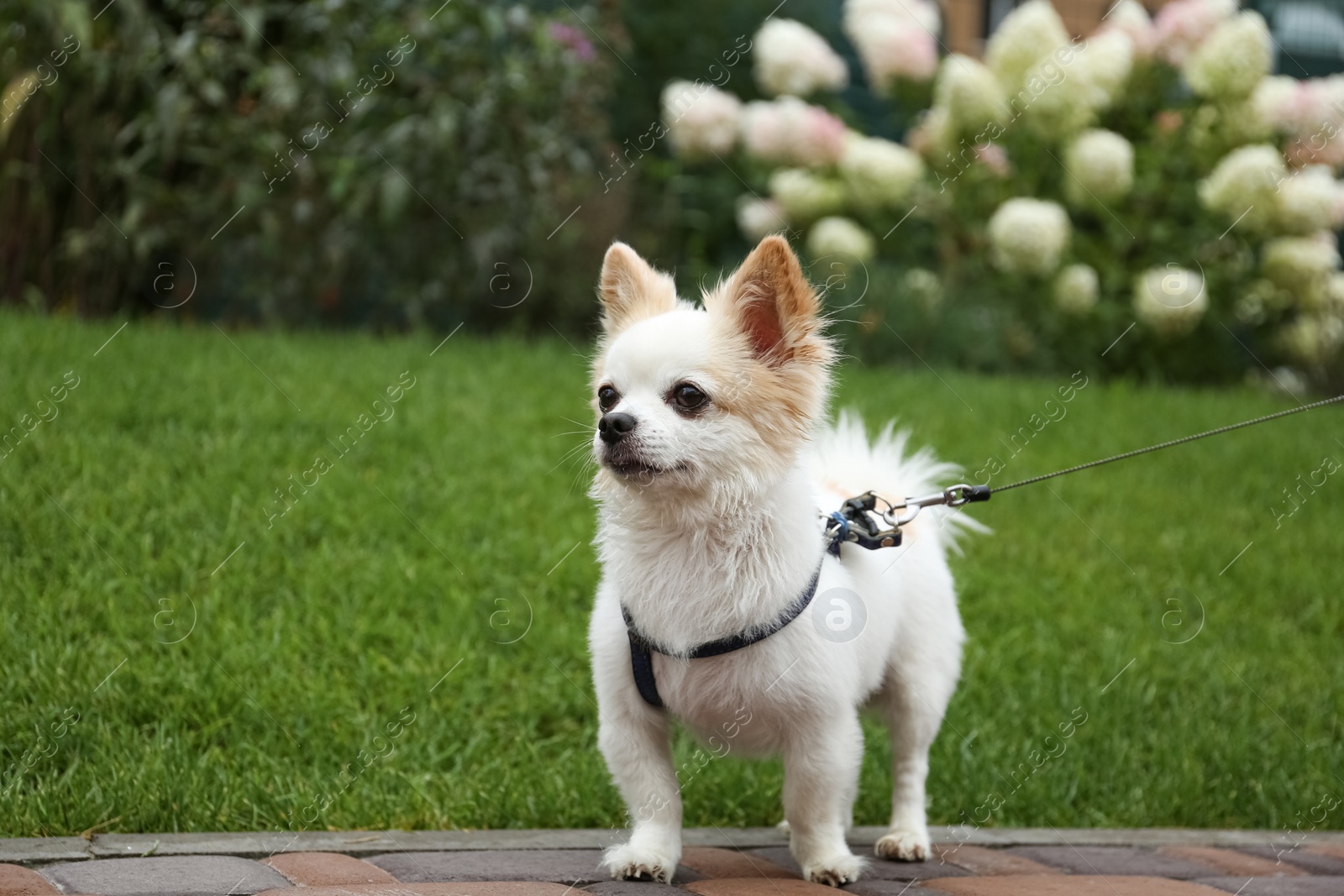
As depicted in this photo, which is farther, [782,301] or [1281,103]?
[1281,103]

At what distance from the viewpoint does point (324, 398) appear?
6.27m

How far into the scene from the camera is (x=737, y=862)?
127 inches

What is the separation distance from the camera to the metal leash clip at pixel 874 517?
10.7ft

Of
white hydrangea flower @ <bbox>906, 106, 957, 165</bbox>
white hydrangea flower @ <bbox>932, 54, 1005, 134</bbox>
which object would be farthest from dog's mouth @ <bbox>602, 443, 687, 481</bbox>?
white hydrangea flower @ <bbox>906, 106, 957, 165</bbox>

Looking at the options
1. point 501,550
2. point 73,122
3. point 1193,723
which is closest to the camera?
point 1193,723

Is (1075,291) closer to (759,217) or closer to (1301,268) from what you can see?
(1301,268)

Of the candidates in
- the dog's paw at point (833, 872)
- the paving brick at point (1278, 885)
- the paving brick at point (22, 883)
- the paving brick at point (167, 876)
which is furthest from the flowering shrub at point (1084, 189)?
the paving brick at point (22, 883)

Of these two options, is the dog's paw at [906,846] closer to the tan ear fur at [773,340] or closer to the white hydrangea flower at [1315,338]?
the tan ear fur at [773,340]

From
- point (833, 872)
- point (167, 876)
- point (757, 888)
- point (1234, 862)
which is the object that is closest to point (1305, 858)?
point (1234, 862)

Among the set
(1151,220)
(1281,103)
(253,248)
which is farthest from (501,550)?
(1281,103)

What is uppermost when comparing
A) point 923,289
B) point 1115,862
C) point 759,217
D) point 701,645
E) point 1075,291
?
point 759,217

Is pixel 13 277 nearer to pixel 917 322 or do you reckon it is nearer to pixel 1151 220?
pixel 917 322

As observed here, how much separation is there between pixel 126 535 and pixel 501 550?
1.37 metres

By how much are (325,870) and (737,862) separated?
0.99 meters
